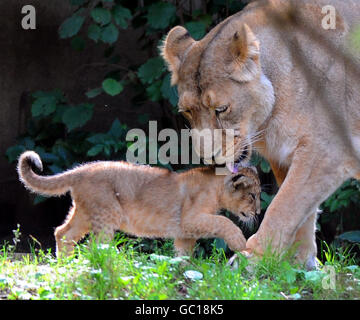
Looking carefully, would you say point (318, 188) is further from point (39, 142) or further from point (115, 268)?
point (39, 142)

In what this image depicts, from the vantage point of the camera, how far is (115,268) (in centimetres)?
328

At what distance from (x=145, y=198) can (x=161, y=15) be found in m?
2.33

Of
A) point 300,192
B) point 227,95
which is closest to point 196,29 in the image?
point 227,95

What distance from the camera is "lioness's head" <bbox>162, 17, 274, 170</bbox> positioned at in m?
3.92

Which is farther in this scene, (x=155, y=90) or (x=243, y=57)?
(x=155, y=90)

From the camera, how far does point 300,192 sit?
3.96 meters

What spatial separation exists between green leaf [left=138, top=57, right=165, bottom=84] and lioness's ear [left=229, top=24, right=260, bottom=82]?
7.56 ft

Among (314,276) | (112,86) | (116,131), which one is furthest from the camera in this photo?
(112,86)

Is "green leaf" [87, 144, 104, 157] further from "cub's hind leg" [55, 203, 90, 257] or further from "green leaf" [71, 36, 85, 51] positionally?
"cub's hind leg" [55, 203, 90, 257]

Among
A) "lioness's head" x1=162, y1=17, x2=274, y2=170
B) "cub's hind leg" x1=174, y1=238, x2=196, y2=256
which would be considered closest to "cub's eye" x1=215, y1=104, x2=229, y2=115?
"lioness's head" x1=162, y1=17, x2=274, y2=170

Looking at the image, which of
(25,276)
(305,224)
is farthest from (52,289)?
(305,224)

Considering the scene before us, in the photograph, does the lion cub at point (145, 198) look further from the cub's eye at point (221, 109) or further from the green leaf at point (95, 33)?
the green leaf at point (95, 33)

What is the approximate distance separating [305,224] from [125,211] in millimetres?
1098

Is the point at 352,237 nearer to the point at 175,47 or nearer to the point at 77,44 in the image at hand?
the point at 175,47
